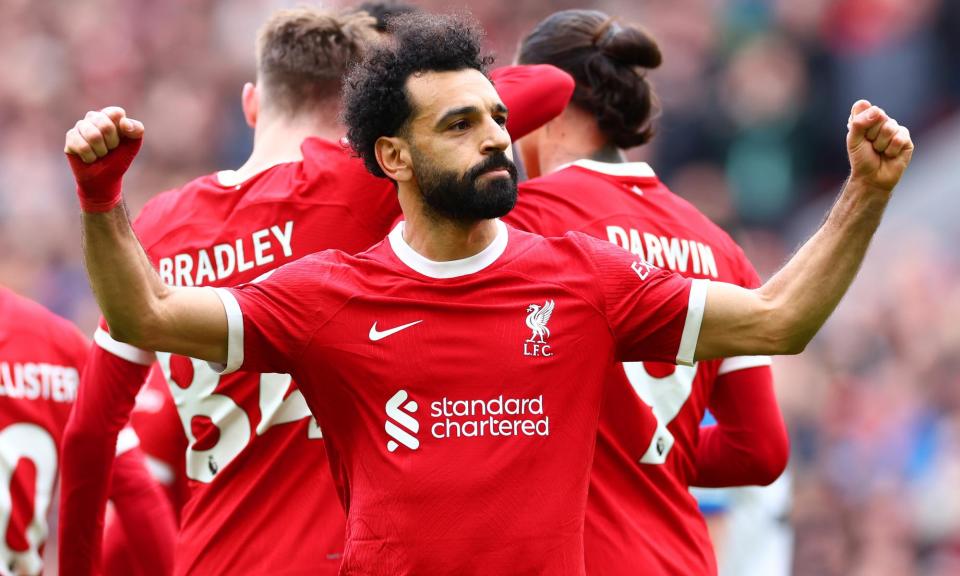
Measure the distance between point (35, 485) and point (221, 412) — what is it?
0.86 m

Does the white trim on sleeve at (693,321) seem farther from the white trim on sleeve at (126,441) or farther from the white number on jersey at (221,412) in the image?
the white trim on sleeve at (126,441)

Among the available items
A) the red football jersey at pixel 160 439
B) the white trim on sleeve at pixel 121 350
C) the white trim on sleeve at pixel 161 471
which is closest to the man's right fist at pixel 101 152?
the white trim on sleeve at pixel 121 350

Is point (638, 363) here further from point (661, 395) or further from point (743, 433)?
point (743, 433)

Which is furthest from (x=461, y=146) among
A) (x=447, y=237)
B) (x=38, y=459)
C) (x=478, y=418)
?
(x=38, y=459)

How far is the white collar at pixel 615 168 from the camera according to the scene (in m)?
5.11

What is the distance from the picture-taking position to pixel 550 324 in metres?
3.99

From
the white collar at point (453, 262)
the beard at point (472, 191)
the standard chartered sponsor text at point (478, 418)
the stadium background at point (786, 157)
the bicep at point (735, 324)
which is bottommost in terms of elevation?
the stadium background at point (786, 157)

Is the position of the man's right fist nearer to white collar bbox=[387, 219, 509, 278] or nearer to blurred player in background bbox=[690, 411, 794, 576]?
white collar bbox=[387, 219, 509, 278]

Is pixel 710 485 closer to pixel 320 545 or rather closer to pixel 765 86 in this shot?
pixel 320 545

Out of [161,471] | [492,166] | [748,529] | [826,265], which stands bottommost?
[748,529]

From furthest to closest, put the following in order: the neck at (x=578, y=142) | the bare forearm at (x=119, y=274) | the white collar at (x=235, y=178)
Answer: the neck at (x=578, y=142) → the white collar at (x=235, y=178) → the bare forearm at (x=119, y=274)

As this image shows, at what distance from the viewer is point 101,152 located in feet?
11.9

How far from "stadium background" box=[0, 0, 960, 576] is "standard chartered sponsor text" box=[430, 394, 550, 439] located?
17.1 feet

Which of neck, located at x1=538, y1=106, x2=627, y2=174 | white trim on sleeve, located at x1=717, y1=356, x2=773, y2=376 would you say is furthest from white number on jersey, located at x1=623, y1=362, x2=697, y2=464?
neck, located at x1=538, y1=106, x2=627, y2=174
